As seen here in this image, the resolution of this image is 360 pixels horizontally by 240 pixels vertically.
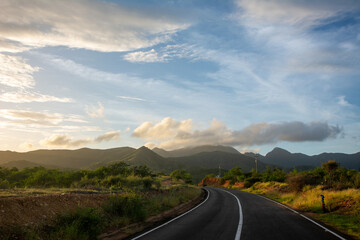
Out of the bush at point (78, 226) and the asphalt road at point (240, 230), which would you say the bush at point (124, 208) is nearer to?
the asphalt road at point (240, 230)

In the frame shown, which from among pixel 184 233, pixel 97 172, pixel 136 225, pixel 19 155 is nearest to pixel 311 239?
pixel 184 233

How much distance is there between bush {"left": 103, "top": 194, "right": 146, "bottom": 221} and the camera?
12.1 m

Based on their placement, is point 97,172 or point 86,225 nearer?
point 86,225

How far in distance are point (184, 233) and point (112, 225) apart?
3448 millimetres

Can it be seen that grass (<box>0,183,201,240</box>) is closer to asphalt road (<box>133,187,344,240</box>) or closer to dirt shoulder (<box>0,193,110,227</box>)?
dirt shoulder (<box>0,193,110,227</box>)

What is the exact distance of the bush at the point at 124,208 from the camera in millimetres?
12109

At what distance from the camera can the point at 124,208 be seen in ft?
40.3

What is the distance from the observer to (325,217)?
43.1ft

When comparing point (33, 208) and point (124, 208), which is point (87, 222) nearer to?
point (33, 208)

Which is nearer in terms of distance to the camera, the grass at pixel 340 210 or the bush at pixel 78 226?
the bush at pixel 78 226

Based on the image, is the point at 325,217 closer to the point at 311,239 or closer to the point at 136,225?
the point at 311,239

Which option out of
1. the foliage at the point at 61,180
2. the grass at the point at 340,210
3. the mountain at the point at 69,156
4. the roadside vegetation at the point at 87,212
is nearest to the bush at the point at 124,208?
the roadside vegetation at the point at 87,212

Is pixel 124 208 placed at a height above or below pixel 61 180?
below

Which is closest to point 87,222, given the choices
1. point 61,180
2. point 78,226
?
point 78,226
